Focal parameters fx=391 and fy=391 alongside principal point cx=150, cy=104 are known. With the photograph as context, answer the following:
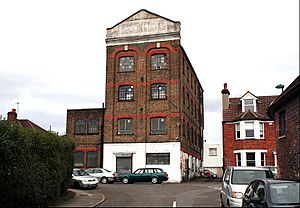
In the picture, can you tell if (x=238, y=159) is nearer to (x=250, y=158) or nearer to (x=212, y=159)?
(x=250, y=158)

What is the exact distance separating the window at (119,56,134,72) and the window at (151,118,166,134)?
6.06 meters

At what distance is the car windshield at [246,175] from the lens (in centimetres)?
1450

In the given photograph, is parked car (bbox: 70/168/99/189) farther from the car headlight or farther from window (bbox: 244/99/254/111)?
window (bbox: 244/99/254/111)

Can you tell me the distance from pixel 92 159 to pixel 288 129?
2676 centimetres

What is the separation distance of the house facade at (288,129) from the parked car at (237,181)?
6.73 ft

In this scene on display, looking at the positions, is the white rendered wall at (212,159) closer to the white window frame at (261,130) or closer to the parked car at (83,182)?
the white window frame at (261,130)

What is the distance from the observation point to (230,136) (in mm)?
39781

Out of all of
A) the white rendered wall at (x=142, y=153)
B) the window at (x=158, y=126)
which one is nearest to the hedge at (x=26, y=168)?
the white rendered wall at (x=142, y=153)

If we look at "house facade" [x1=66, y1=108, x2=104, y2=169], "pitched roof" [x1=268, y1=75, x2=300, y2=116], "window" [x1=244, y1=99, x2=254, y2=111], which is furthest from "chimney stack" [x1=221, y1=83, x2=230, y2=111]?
"pitched roof" [x1=268, y1=75, x2=300, y2=116]

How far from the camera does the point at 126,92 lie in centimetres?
3994

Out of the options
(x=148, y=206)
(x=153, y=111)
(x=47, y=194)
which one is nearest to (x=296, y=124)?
(x=148, y=206)

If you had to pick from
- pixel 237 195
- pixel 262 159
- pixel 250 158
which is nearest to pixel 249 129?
pixel 250 158

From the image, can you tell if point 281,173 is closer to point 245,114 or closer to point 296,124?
point 296,124

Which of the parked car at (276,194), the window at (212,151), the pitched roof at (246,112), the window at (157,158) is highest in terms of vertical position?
the pitched roof at (246,112)
